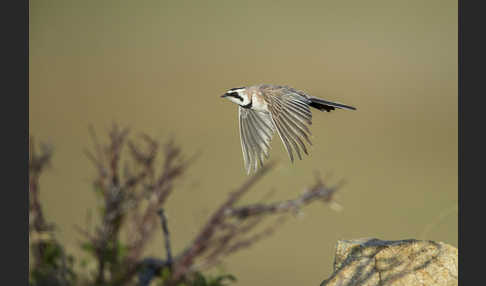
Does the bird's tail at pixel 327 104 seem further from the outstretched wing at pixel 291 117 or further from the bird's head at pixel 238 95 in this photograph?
the bird's head at pixel 238 95

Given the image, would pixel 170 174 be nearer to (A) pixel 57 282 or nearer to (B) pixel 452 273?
(A) pixel 57 282

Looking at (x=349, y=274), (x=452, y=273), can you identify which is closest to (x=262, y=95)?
(x=349, y=274)

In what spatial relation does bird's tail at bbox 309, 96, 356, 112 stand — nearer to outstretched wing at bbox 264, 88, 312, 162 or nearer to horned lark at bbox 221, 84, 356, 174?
horned lark at bbox 221, 84, 356, 174

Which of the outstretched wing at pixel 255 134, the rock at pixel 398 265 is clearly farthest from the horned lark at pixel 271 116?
the rock at pixel 398 265

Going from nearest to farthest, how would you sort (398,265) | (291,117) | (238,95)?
(398,265)
(291,117)
(238,95)

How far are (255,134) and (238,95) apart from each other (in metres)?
0.49

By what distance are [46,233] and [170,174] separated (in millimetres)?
438

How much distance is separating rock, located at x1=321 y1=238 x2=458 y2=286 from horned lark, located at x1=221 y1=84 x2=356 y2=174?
686 mm

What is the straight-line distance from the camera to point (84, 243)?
1626 mm

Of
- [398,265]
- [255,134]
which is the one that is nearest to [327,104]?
[255,134]

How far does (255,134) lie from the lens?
4234 mm

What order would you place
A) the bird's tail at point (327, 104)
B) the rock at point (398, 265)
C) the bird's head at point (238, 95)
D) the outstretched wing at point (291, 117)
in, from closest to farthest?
1. the rock at point (398, 265)
2. the outstretched wing at point (291, 117)
3. the bird's head at point (238, 95)
4. the bird's tail at point (327, 104)

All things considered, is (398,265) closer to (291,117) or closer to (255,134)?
(291,117)

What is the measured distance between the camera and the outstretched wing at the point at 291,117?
125 inches
